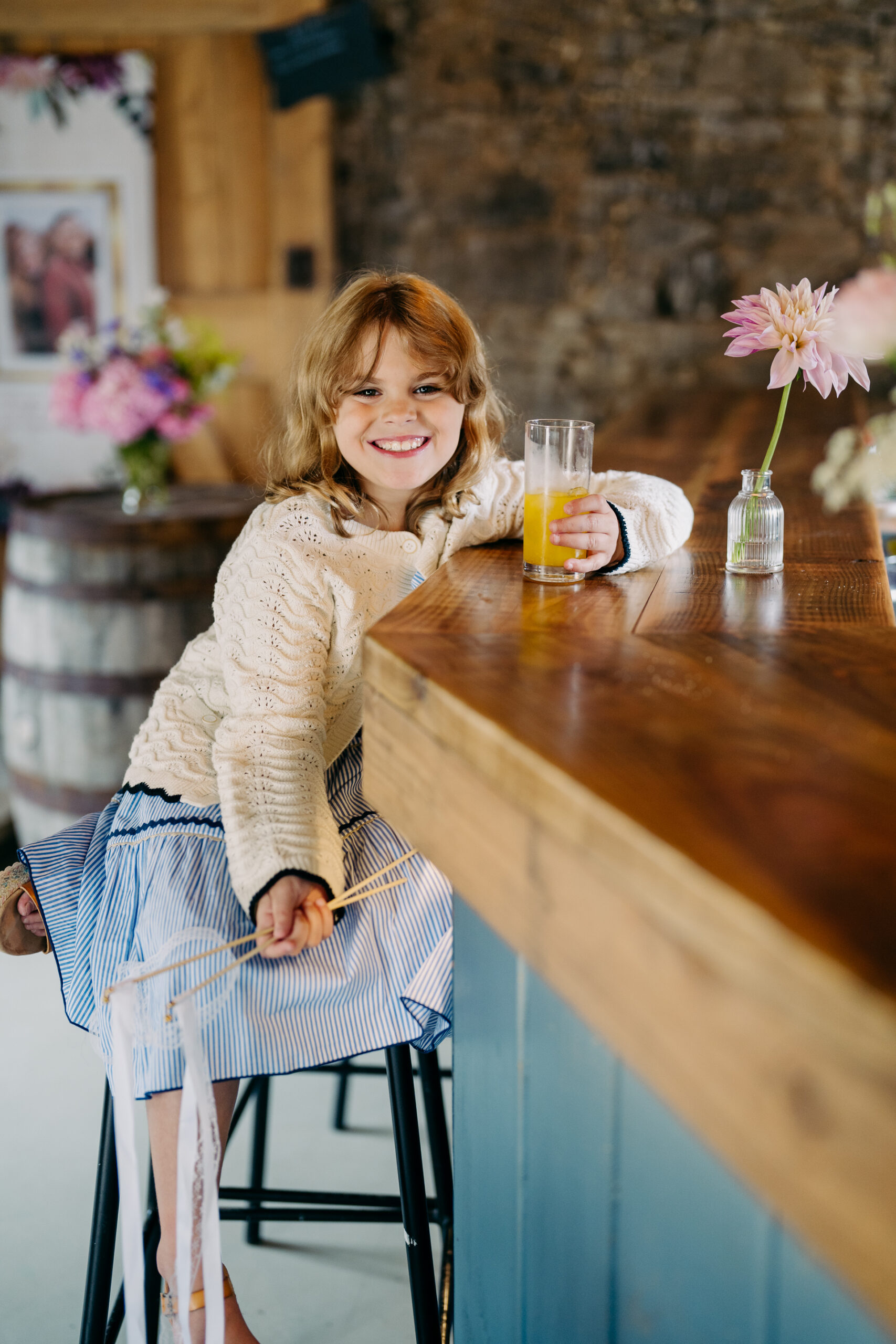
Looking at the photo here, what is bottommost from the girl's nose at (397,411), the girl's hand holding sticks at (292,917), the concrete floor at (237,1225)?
the concrete floor at (237,1225)

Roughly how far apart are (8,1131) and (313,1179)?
1.75 feet

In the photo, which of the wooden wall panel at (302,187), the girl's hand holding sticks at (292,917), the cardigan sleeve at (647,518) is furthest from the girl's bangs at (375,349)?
the wooden wall panel at (302,187)

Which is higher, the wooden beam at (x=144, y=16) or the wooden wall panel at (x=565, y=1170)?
the wooden beam at (x=144, y=16)

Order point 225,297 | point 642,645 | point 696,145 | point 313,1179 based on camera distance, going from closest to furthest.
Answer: point 642,645 < point 313,1179 < point 696,145 < point 225,297

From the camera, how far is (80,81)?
377 cm

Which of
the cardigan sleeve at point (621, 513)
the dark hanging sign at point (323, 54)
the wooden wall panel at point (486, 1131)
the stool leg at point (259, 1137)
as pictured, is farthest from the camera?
the dark hanging sign at point (323, 54)

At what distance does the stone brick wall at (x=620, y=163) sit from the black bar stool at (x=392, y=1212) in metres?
2.94

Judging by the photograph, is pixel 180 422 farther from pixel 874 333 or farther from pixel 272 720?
pixel 874 333

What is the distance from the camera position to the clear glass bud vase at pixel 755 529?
47.9 inches

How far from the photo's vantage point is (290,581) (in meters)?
1.25

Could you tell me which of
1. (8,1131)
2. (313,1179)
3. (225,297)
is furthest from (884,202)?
(8,1131)

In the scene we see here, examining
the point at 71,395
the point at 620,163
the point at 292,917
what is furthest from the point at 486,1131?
the point at 620,163

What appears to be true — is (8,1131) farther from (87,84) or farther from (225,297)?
(87,84)

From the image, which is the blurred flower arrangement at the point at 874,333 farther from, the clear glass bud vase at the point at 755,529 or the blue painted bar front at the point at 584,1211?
the blue painted bar front at the point at 584,1211
